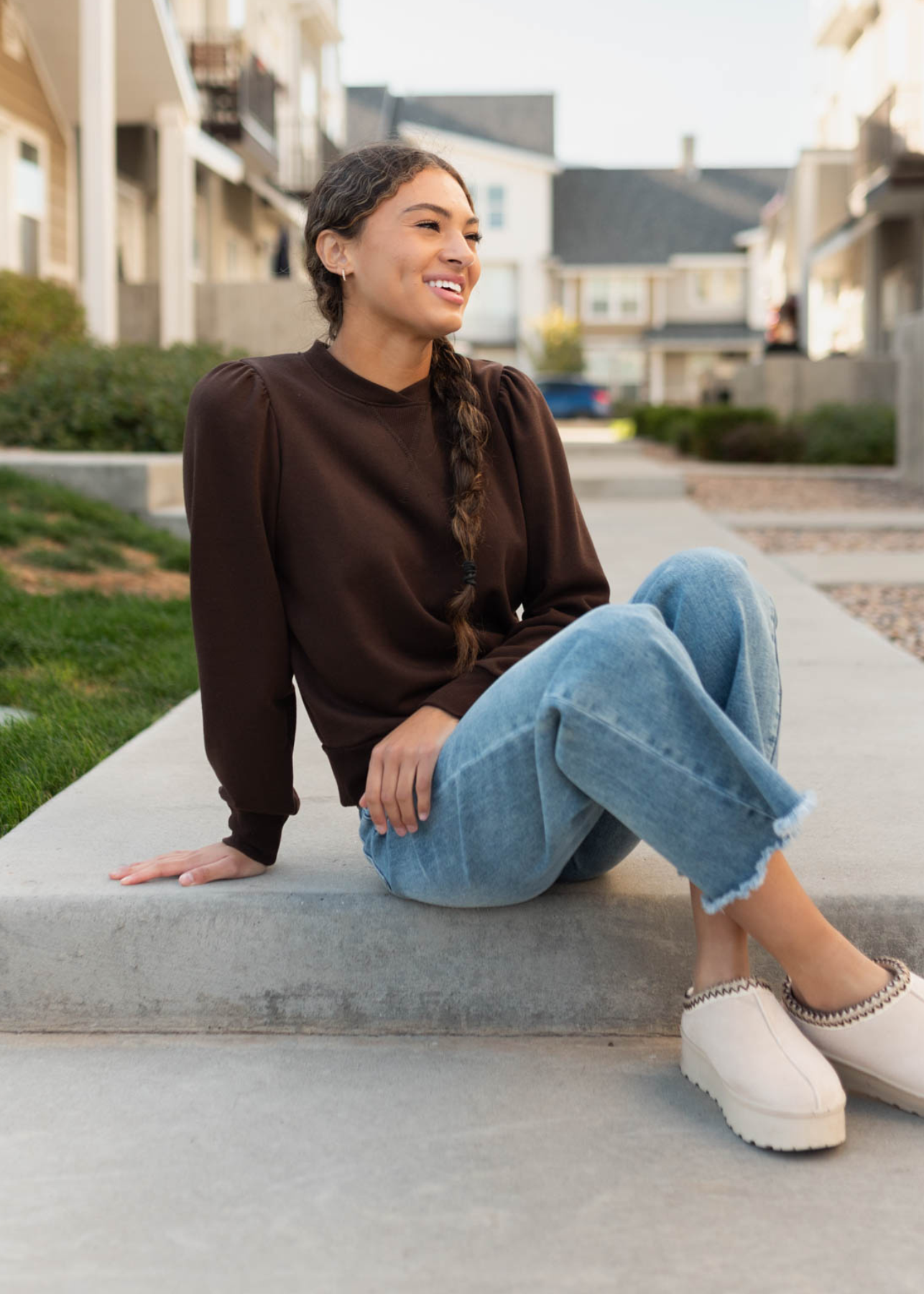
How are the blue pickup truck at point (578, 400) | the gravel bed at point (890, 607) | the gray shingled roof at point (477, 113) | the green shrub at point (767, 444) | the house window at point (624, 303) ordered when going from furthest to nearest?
the house window at point (624, 303), the gray shingled roof at point (477, 113), the blue pickup truck at point (578, 400), the green shrub at point (767, 444), the gravel bed at point (890, 607)

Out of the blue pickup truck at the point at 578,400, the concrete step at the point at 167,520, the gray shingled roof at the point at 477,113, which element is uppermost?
the gray shingled roof at the point at 477,113

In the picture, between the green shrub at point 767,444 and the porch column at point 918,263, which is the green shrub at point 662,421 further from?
the porch column at point 918,263

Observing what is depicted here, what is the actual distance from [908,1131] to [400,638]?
3.29ft

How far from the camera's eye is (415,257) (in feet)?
6.90

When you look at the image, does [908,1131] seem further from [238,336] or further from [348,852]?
[238,336]

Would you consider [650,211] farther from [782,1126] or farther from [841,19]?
[782,1126]

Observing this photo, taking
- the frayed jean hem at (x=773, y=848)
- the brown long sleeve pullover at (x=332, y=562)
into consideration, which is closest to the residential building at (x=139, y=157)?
the brown long sleeve pullover at (x=332, y=562)

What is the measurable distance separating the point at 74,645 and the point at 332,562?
2.72 meters

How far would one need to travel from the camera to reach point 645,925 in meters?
2.19

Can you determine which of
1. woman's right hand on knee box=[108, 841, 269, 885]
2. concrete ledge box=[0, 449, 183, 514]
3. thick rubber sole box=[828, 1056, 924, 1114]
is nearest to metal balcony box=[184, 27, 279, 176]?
concrete ledge box=[0, 449, 183, 514]

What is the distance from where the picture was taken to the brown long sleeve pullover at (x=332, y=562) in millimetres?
2064

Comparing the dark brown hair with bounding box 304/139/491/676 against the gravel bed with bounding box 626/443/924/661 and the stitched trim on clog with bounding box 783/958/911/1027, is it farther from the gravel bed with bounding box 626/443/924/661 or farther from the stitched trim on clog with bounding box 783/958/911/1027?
the gravel bed with bounding box 626/443/924/661

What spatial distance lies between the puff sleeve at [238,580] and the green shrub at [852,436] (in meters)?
14.9

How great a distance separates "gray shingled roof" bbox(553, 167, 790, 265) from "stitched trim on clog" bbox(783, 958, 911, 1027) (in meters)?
44.1
